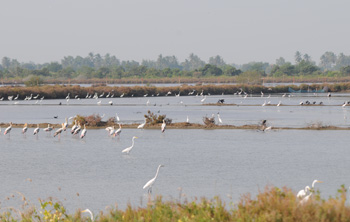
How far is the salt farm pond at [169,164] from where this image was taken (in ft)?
53.2

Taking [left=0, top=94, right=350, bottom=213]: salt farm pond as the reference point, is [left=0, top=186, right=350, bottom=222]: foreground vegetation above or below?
above

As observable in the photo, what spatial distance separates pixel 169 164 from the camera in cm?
2162

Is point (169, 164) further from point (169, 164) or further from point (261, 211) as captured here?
point (261, 211)

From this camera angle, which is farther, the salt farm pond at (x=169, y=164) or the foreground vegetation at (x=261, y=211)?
the salt farm pond at (x=169, y=164)

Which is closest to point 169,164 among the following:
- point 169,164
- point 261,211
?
point 169,164

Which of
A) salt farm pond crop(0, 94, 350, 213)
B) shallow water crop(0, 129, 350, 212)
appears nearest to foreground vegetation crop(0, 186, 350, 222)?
shallow water crop(0, 129, 350, 212)

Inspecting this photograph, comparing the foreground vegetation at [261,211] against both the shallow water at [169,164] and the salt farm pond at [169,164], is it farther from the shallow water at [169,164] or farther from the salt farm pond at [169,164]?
the salt farm pond at [169,164]

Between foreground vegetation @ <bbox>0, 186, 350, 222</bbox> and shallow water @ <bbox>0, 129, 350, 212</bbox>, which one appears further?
shallow water @ <bbox>0, 129, 350, 212</bbox>

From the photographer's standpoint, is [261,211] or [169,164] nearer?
[261,211]

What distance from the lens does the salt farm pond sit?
53.2 ft

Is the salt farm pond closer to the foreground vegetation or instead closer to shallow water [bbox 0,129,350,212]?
shallow water [bbox 0,129,350,212]

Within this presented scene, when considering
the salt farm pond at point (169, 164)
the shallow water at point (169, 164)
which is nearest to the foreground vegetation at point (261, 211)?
the shallow water at point (169, 164)

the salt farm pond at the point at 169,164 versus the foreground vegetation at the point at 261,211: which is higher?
the foreground vegetation at the point at 261,211

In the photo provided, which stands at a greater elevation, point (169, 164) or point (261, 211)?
point (261, 211)
